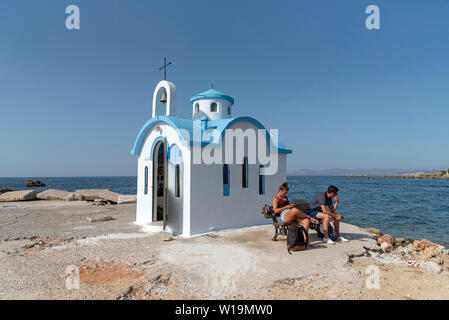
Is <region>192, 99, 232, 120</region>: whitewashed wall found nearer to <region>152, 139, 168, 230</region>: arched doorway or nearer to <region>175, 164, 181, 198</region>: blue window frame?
<region>152, 139, 168, 230</region>: arched doorway

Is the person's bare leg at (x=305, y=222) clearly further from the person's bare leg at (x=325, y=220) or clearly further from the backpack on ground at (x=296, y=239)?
the person's bare leg at (x=325, y=220)

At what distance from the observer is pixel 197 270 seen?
5082mm

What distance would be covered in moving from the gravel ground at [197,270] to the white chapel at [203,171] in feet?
2.91

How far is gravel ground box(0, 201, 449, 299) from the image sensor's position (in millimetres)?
4172

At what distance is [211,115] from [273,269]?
26.0 ft

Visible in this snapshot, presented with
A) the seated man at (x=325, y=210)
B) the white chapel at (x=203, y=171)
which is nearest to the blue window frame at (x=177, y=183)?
the white chapel at (x=203, y=171)

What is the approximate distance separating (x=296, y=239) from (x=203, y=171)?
354 cm

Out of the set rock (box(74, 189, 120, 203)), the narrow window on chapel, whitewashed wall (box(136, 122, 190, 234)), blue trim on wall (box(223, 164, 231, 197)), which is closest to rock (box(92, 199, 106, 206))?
rock (box(74, 189, 120, 203))

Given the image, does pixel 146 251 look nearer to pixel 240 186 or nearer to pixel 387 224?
pixel 240 186

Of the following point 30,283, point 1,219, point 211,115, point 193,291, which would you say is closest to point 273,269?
point 193,291

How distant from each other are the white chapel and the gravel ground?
2.91ft

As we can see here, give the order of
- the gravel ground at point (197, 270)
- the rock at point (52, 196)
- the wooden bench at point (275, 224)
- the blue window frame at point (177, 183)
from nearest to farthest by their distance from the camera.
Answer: the gravel ground at point (197, 270)
the wooden bench at point (275, 224)
the blue window frame at point (177, 183)
the rock at point (52, 196)

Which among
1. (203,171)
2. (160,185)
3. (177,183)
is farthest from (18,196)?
A: (203,171)

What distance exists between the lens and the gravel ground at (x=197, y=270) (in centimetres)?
417
